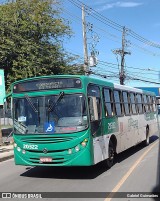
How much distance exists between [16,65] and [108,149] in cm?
1865

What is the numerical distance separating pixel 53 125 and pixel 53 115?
0.89 feet

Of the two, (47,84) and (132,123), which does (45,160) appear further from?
(132,123)

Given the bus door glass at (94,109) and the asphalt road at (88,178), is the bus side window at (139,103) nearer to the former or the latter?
the asphalt road at (88,178)

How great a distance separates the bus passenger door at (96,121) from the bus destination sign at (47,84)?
21.2 inches

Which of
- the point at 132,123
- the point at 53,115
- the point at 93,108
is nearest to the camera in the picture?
the point at 53,115

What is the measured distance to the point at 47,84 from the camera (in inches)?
398

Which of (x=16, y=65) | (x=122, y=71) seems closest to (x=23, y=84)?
(x=16, y=65)

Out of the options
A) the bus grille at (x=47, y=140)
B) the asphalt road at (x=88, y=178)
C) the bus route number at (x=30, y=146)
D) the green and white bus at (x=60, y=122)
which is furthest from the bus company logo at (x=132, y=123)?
the bus route number at (x=30, y=146)

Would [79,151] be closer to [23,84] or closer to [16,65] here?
[23,84]

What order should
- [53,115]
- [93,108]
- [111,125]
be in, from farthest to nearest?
1. [111,125]
2. [93,108]
3. [53,115]

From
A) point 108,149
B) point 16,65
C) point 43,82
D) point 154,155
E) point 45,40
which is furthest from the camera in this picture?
point 45,40

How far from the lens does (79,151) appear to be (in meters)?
9.47

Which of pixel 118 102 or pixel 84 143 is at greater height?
pixel 118 102

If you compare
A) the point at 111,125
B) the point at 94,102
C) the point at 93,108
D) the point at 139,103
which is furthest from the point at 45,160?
the point at 139,103
